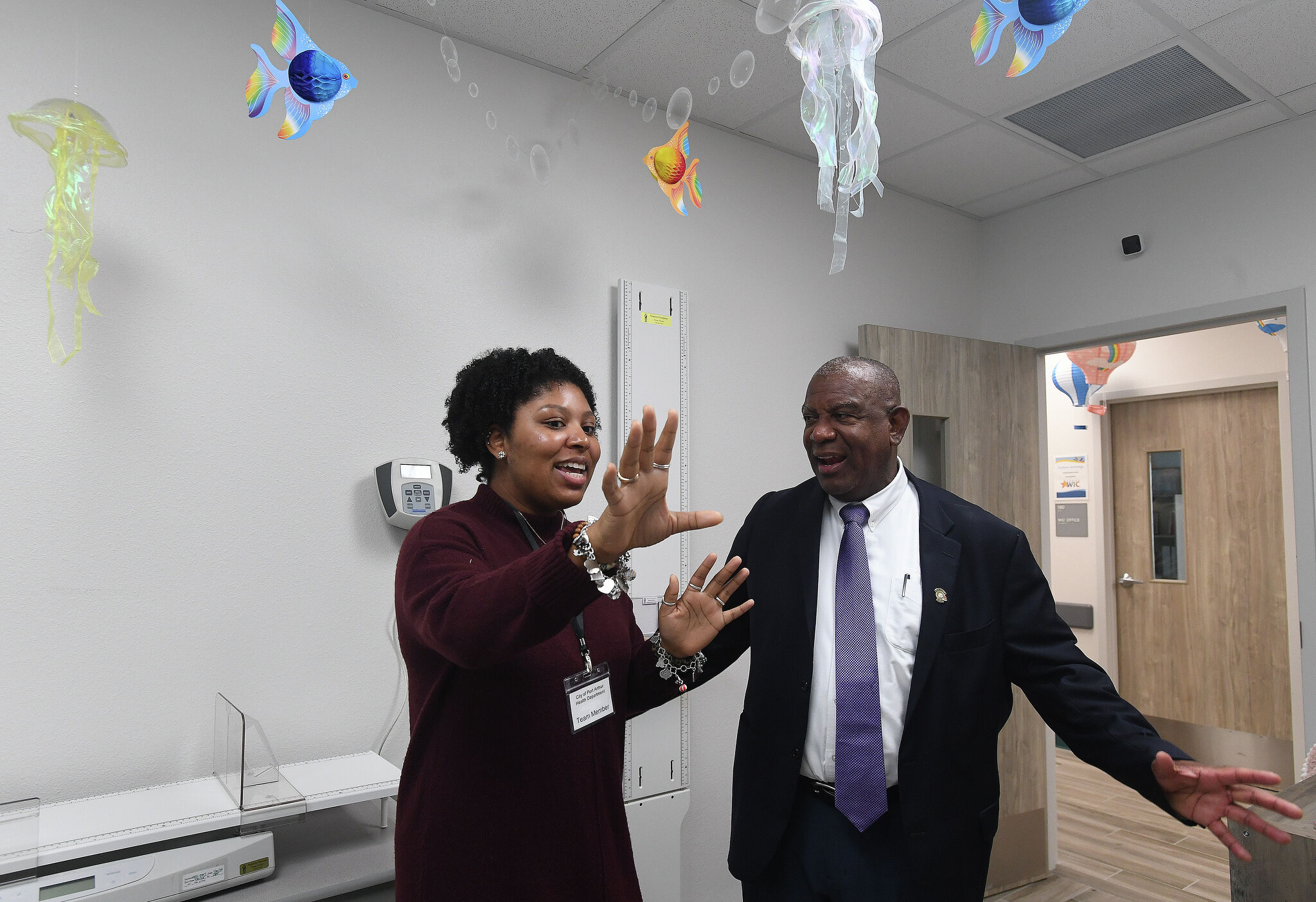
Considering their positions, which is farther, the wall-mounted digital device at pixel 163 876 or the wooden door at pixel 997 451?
the wooden door at pixel 997 451

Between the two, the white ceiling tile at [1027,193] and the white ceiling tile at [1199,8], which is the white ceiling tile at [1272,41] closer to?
the white ceiling tile at [1199,8]

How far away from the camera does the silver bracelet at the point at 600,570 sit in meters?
0.98

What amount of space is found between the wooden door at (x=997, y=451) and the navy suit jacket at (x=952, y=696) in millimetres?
1722

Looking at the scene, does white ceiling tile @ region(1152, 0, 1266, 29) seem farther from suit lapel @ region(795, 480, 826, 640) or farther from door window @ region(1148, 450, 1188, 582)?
door window @ region(1148, 450, 1188, 582)

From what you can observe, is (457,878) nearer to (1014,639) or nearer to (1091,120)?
(1014,639)

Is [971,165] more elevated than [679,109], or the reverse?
[971,165]

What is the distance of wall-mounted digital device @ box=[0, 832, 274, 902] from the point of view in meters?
1.40

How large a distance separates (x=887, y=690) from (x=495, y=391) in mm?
917

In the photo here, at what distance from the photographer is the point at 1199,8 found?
2.34 m

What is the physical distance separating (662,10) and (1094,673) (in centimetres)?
200

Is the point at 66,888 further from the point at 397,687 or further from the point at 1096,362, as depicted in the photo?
the point at 1096,362

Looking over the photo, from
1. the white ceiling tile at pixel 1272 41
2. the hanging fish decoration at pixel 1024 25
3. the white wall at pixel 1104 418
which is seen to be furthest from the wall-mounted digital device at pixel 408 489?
the white wall at pixel 1104 418

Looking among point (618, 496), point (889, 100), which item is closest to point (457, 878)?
point (618, 496)

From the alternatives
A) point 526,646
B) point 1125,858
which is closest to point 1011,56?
point 526,646
